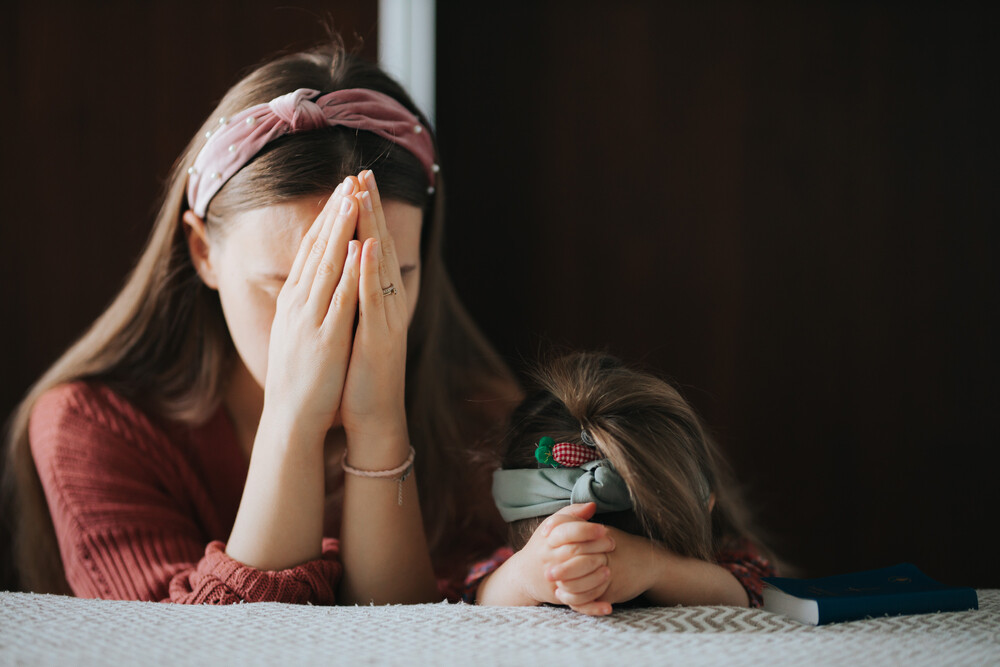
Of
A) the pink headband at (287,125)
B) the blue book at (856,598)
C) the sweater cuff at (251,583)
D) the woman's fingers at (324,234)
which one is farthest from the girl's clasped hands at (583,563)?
the pink headband at (287,125)

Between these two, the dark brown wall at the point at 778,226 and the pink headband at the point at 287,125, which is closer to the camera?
the pink headband at the point at 287,125

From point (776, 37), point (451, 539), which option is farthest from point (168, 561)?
point (776, 37)

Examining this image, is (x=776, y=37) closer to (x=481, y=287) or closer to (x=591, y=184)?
(x=591, y=184)

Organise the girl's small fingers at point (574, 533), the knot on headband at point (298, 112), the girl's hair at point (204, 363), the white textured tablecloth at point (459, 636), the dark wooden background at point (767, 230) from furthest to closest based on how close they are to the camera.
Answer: the dark wooden background at point (767, 230)
the girl's hair at point (204, 363)
the knot on headband at point (298, 112)
the girl's small fingers at point (574, 533)
the white textured tablecloth at point (459, 636)

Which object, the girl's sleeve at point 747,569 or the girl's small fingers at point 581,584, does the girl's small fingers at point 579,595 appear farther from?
the girl's sleeve at point 747,569

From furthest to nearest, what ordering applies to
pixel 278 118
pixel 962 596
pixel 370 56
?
pixel 370 56, pixel 278 118, pixel 962 596

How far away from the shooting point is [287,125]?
34.7 inches

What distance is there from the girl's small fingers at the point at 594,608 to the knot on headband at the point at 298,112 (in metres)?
0.59

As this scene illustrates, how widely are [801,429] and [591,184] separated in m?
0.56

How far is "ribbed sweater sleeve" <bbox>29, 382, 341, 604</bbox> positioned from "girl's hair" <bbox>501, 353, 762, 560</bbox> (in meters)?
0.27

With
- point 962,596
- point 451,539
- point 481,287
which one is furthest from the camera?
point 481,287

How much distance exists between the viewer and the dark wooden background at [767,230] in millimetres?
1294

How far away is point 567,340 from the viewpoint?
136cm

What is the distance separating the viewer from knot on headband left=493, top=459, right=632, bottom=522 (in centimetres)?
70
